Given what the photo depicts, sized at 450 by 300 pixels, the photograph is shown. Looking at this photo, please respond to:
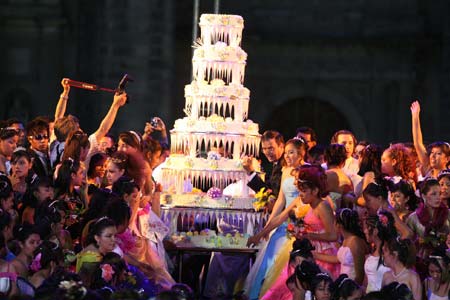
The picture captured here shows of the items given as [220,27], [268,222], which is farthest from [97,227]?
[220,27]

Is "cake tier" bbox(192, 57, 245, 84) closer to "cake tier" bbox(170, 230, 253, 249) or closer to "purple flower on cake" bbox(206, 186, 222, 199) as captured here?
"purple flower on cake" bbox(206, 186, 222, 199)

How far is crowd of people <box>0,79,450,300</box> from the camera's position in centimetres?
1177

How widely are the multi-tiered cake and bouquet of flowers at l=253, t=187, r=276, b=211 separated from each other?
0.36m

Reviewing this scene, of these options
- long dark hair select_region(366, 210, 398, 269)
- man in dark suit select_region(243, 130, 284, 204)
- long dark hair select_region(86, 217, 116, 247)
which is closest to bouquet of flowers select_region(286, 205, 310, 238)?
long dark hair select_region(366, 210, 398, 269)

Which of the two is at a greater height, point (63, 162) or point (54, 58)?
point (54, 58)

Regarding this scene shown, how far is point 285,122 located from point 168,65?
2.87 meters

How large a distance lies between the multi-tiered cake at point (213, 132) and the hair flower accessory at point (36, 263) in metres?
4.60

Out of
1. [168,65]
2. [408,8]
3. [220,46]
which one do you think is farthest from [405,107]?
[220,46]

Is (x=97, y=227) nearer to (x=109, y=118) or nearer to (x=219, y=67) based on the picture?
(x=109, y=118)

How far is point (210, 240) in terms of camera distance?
1606 centimetres

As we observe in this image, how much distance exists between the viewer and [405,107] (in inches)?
1075

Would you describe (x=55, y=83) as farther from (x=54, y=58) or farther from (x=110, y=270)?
(x=110, y=270)

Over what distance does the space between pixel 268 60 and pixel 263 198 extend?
12.1m

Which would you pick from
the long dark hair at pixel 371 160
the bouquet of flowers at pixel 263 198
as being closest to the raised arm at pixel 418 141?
the long dark hair at pixel 371 160
